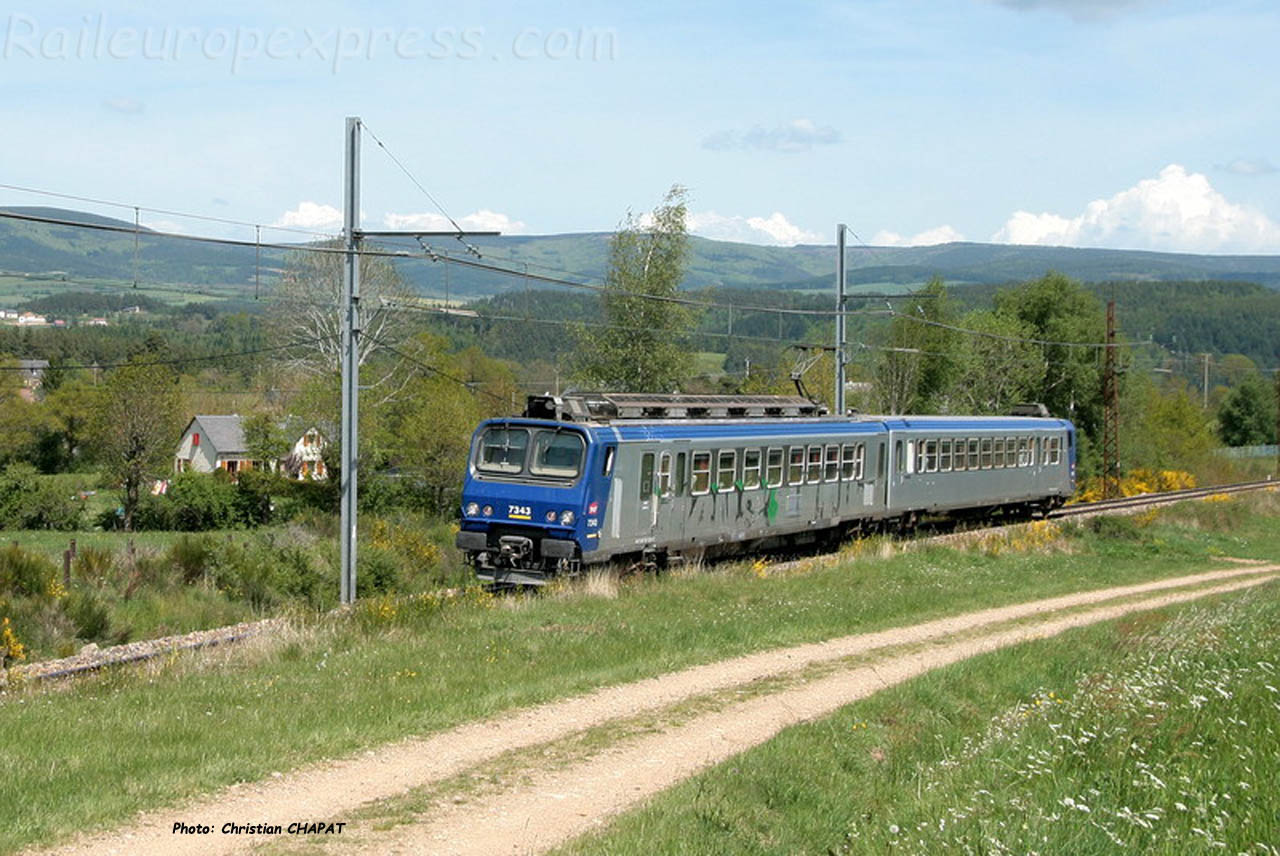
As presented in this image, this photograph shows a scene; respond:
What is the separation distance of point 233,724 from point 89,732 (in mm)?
1016

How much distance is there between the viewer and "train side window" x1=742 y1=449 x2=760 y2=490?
24.3 meters

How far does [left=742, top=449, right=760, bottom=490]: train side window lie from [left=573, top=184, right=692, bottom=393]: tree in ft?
50.5

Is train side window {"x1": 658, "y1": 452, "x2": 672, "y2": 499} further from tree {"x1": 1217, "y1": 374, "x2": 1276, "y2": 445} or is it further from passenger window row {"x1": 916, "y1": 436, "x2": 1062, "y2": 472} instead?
tree {"x1": 1217, "y1": 374, "x2": 1276, "y2": 445}

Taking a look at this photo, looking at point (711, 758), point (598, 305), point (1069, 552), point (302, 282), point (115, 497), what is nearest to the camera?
point (711, 758)

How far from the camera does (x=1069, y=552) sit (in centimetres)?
2950

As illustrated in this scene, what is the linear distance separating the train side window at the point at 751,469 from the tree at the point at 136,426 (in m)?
46.4

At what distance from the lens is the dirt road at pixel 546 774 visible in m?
7.78

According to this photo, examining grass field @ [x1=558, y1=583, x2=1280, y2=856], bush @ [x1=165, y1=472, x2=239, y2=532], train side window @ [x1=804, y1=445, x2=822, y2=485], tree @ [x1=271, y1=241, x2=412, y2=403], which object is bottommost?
bush @ [x1=165, y1=472, x2=239, y2=532]

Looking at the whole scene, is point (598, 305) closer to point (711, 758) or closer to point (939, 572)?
point (939, 572)

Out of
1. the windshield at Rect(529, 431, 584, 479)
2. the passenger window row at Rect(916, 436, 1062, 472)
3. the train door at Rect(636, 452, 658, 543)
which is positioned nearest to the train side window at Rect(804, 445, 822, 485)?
the passenger window row at Rect(916, 436, 1062, 472)

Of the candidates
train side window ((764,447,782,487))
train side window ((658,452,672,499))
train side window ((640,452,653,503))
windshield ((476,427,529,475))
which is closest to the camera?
windshield ((476,427,529,475))

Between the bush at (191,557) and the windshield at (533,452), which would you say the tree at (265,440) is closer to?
the bush at (191,557)

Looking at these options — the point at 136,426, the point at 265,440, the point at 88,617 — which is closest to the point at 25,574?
the point at 88,617

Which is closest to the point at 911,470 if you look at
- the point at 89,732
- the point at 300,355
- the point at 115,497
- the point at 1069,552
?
the point at 1069,552
